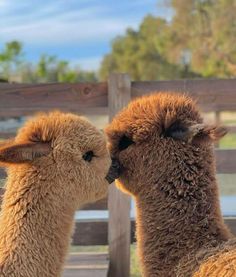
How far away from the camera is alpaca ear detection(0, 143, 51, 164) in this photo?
2.78m

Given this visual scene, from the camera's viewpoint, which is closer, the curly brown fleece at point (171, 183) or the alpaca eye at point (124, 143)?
the curly brown fleece at point (171, 183)

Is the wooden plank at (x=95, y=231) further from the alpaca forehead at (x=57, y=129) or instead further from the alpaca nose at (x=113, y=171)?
the alpaca forehead at (x=57, y=129)

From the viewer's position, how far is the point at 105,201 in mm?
4828

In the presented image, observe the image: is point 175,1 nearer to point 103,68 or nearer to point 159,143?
point 103,68

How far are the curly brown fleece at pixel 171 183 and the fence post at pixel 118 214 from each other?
139 cm

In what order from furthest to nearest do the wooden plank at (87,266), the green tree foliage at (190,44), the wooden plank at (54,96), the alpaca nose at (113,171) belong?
1. the green tree foliage at (190,44)
2. the wooden plank at (54,96)
3. the wooden plank at (87,266)
4. the alpaca nose at (113,171)

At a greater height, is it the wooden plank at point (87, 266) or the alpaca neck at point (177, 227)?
the alpaca neck at point (177, 227)

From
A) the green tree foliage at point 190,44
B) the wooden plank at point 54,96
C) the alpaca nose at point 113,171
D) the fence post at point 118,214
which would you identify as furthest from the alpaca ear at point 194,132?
the green tree foliage at point 190,44

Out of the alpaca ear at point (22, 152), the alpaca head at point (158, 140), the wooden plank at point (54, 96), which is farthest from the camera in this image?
the wooden plank at point (54, 96)

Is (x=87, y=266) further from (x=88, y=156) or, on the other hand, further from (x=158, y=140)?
(x=158, y=140)

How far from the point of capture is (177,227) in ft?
9.93

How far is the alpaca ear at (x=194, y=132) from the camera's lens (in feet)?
9.89

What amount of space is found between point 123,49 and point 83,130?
186 ft

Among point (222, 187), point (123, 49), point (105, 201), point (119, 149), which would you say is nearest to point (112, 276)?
point (105, 201)
